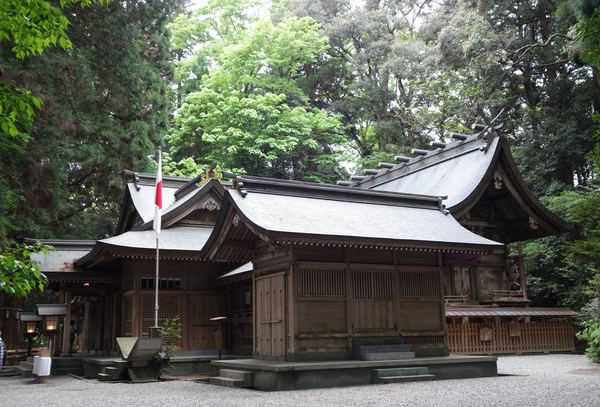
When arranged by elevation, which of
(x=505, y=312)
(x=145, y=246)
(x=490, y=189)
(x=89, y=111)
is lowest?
(x=505, y=312)

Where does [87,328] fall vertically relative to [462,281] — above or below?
below

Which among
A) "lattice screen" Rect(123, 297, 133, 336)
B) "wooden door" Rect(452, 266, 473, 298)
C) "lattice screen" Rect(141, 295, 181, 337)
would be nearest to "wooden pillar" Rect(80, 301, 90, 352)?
"lattice screen" Rect(123, 297, 133, 336)

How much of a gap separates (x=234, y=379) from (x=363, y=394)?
347 centimetres

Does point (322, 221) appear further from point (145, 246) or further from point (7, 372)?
point (7, 372)

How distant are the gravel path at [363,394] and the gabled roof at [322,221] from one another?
304cm

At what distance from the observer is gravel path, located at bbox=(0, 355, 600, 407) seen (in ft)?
30.0

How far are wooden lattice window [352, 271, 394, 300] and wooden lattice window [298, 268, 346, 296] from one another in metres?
0.37

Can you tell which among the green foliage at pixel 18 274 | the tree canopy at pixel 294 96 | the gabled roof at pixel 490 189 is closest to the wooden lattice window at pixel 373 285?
the tree canopy at pixel 294 96

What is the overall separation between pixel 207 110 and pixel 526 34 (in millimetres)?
18361

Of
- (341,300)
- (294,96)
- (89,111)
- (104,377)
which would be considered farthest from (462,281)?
(294,96)

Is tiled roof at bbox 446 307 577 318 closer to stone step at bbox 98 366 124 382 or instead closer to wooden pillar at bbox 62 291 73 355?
stone step at bbox 98 366 124 382

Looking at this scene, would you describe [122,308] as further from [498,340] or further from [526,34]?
[526,34]

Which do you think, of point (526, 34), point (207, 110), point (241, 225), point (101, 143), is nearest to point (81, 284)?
point (101, 143)

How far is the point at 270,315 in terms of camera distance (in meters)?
13.4
